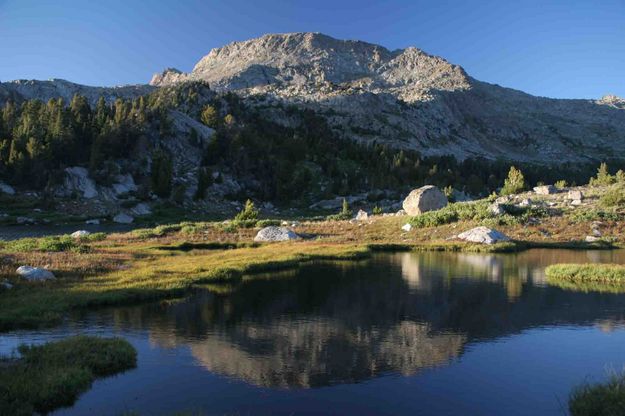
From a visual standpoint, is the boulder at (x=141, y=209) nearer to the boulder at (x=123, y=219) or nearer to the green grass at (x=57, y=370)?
the boulder at (x=123, y=219)

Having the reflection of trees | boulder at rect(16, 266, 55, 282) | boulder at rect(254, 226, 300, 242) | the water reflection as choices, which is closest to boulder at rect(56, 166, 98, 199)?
boulder at rect(254, 226, 300, 242)

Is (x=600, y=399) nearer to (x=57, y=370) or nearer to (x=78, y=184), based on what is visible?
(x=57, y=370)

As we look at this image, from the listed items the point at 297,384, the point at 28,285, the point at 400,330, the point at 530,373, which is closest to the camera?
the point at 297,384

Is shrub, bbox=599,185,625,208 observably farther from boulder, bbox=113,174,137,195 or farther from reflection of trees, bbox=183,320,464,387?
boulder, bbox=113,174,137,195

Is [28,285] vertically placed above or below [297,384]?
above

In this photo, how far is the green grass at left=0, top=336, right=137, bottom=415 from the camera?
675 inches

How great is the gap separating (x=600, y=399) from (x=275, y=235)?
60179mm

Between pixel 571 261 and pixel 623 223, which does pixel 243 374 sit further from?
pixel 623 223

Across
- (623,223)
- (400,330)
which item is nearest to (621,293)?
(400,330)

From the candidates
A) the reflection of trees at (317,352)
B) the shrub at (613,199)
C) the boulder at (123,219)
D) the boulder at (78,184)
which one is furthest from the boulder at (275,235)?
the boulder at (78,184)

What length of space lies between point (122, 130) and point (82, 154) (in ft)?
46.0

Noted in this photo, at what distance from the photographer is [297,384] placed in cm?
2055

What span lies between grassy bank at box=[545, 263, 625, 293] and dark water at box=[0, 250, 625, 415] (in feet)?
8.80

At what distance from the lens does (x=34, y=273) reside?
122 feet
